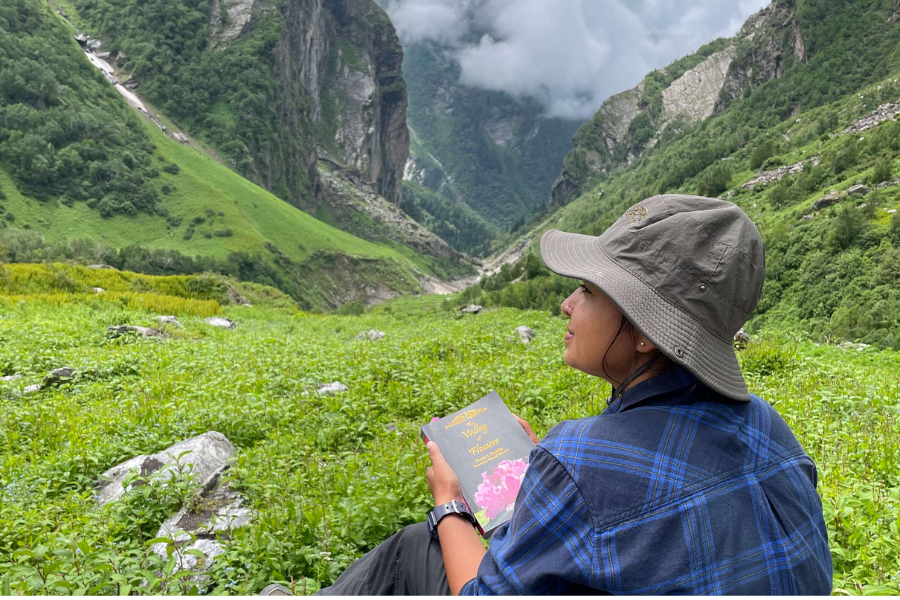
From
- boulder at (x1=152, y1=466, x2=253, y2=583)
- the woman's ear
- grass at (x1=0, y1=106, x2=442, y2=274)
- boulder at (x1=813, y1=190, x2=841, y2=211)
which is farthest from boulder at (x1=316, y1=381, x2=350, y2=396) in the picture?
grass at (x1=0, y1=106, x2=442, y2=274)

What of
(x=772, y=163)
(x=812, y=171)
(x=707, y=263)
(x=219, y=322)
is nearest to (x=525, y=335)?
(x=219, y=322)

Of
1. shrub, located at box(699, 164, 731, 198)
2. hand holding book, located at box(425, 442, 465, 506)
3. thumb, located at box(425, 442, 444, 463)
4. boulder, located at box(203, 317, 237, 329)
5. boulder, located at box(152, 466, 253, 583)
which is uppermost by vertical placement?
shrub, located at box(699, 164, 731, 198)

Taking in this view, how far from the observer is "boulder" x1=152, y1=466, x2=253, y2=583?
3944 millimetres

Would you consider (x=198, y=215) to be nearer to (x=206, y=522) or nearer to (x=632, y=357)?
(x=206, y=522)

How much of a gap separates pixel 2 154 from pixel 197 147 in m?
48.4

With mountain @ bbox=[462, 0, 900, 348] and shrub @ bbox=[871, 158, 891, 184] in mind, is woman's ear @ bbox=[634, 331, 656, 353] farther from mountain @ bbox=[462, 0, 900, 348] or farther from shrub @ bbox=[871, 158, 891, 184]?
shrub @ bbox=[871, 158, 891, 184]

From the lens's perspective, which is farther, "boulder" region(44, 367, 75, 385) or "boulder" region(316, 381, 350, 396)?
"boulder" region(44, 367, 75, 385)

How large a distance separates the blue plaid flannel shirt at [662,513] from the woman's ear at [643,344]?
147 millimetres

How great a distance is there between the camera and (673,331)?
1.87 m

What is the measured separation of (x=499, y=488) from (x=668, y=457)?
126 cm

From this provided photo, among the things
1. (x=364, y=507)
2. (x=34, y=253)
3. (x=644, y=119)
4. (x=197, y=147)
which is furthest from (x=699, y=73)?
(x=364, y=507)

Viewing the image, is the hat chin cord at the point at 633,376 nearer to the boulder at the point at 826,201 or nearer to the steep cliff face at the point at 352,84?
the boulder at the point at 826,201

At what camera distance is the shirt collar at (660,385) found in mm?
1923

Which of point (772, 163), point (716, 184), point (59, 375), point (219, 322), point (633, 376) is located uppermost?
point (772, 163)
